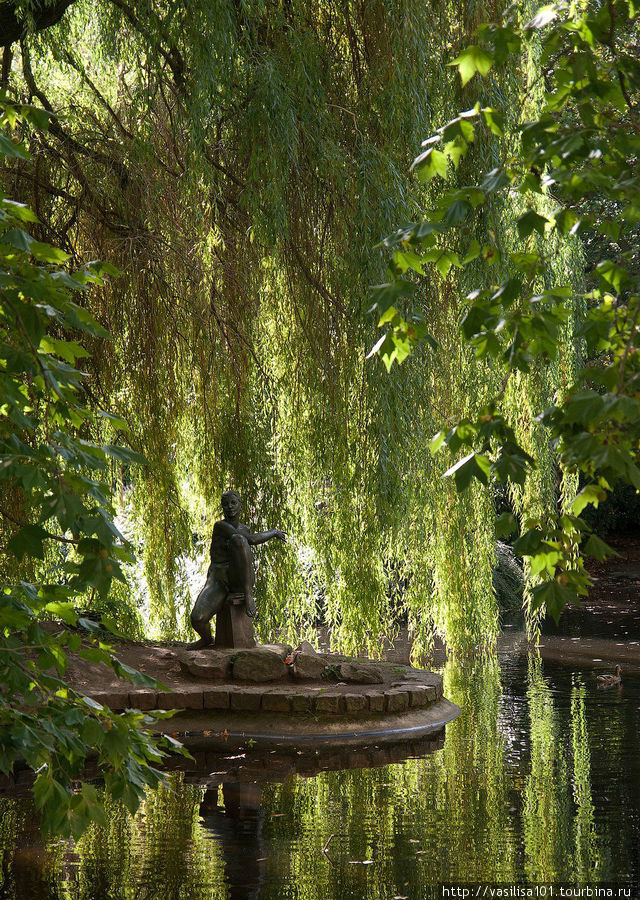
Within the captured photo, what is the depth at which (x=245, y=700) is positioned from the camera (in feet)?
24.1

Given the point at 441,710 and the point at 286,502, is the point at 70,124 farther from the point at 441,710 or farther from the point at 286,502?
the point at 441,710

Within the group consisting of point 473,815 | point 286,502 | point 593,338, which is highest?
point 286,502

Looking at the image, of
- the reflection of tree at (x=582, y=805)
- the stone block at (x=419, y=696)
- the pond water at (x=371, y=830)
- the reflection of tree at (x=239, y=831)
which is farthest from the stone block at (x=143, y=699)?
the reflection of tree at (x=582, y=805)

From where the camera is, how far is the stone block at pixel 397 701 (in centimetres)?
750

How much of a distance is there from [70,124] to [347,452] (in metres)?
2.79

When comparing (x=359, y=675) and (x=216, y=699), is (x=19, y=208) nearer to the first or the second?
(x=216, y=699)

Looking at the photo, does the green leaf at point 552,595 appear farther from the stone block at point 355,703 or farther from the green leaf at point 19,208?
the stone block at point 355,703

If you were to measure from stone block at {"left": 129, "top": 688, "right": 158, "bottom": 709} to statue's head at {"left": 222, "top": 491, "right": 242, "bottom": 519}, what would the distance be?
143 centimetres

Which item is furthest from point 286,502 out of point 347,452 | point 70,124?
point 70,124

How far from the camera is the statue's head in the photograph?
25.6ft

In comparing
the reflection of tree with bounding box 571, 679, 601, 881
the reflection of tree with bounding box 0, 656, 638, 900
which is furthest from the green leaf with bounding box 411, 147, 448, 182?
the reflection of tree with bounding box 571, 679, 601, 881

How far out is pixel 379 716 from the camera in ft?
24.4

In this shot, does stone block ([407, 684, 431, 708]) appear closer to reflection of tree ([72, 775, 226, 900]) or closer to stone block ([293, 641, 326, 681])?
stone block ([293, 641, 326, 681])

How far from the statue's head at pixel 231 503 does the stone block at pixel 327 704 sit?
1522 millimetres
